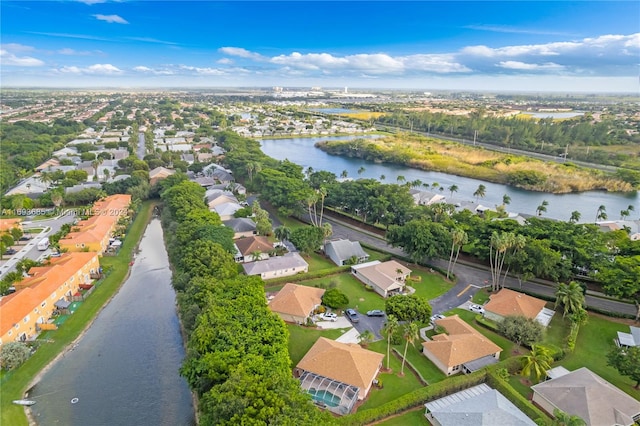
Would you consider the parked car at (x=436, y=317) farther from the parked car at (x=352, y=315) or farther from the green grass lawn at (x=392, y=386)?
the parked car at (x=352, y=315)

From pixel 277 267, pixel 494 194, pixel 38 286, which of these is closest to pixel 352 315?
pixel 277 267

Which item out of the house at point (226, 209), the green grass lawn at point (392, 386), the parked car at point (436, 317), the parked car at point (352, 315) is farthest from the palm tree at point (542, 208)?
the house at point (226, 209)

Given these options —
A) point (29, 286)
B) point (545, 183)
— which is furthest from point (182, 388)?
point (545, 183)

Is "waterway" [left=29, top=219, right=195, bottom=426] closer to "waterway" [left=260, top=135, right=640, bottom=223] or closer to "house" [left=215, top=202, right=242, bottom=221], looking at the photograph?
"house" [left=215, top=202, right=242, bottom=221]

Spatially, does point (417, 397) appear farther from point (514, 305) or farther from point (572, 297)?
point (572, 297)

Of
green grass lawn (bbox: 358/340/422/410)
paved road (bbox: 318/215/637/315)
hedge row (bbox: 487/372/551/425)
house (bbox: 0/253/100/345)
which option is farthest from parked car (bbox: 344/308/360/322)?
house (bbox: 0/253/100/345)
